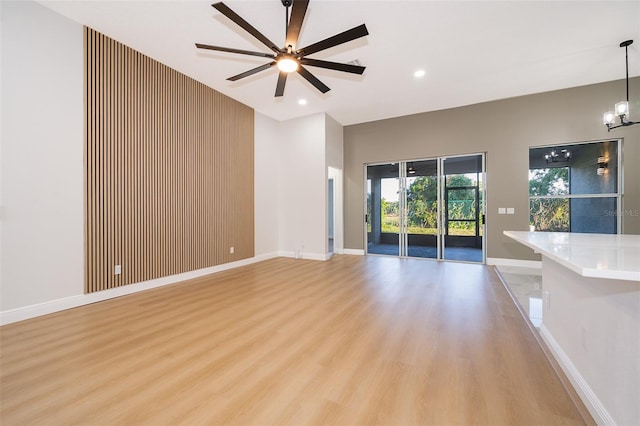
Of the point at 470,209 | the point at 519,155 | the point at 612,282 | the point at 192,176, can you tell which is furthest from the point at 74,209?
the point at 519,155

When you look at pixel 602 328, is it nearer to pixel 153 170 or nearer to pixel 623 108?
pixel 623 108

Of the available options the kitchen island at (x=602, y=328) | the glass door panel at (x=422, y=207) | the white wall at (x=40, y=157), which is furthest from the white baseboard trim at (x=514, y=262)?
the white wall at (x=40, y=157)

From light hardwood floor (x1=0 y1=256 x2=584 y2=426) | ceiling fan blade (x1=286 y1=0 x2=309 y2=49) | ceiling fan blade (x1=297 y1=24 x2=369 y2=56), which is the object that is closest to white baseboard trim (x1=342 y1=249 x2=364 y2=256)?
light hardwood floor (x1=0 y1=256 x2=584 y2=426)

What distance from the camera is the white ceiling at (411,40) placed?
290 centimetres

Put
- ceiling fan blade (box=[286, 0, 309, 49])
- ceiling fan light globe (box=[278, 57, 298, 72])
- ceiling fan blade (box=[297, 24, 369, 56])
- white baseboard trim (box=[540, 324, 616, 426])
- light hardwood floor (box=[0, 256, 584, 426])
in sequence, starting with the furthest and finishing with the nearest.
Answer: ceiling fan light globe (box=[278, 57, 298, 72]) → ceiling fan blade (box=[297, 24, 369, 56]) → ceiling fan blade (box=[286, 0, 309, 49]) → light hardwood floor (box=[0, 256, 584, 426]) → white baseboard trim (box=[540, 324, 616, 426])

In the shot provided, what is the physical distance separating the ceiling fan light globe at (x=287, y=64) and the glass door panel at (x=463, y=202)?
460 centimetres

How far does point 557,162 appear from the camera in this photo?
5156 millimetres

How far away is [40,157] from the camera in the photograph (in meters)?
2.86

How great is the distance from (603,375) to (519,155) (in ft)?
17.3

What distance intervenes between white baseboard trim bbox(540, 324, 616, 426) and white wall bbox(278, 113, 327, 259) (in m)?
4.53

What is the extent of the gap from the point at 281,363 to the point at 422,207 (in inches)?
212

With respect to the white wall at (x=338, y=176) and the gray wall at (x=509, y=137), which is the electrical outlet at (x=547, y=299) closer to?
the gray wall at (x=509, y=137)

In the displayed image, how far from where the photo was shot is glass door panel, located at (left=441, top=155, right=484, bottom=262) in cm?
581

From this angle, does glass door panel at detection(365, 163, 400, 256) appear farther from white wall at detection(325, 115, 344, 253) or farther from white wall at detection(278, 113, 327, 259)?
white wall at detection(278, 113, 327, 259)
